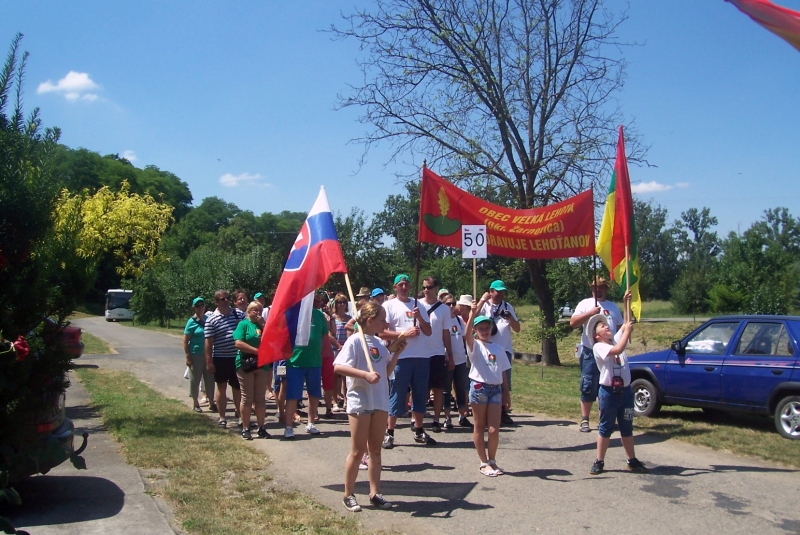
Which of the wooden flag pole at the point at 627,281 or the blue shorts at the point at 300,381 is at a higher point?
the wooden flag pole at the point at 627,281

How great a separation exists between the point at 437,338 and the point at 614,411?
2.43 m

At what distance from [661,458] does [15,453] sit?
21.5 ft

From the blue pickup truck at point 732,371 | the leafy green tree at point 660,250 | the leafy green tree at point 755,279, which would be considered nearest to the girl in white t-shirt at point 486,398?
the blue pickup truck at point 732,371

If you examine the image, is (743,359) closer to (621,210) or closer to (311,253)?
(621,210)

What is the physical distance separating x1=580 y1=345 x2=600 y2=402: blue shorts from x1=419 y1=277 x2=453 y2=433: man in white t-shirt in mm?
1706

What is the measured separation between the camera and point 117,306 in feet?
170

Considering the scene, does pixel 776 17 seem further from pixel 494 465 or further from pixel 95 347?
pixel 95 347

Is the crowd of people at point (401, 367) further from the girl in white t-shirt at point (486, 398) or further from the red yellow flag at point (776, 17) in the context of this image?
the red yellow flag at point (776, 17)

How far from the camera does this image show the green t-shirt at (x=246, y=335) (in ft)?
28.8

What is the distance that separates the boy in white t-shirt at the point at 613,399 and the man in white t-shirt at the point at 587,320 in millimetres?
1425

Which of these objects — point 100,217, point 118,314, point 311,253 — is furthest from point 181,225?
point 311,253

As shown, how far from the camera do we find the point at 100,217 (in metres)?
37.3

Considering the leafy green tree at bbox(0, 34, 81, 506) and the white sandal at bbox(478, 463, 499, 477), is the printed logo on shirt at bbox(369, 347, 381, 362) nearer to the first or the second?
the white sandal at bbox(478, 463, 499, 477)

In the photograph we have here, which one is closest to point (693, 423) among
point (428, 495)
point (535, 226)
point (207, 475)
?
point (535, 226)
